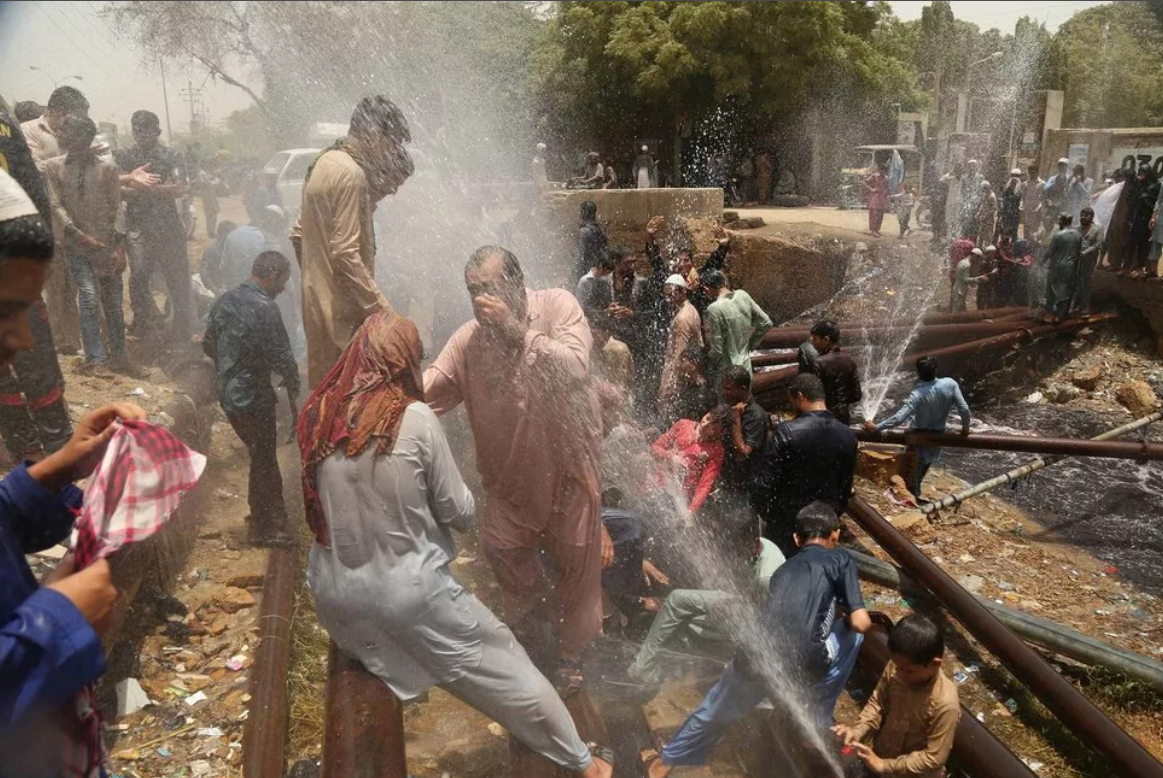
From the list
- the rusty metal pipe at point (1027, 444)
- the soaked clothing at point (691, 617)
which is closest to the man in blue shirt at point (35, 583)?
the soaked clothing at point (691, 617)

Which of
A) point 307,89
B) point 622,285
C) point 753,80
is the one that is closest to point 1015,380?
point 622,285

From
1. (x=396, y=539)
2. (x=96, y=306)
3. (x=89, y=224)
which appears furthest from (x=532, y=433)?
(x=89, y=224)

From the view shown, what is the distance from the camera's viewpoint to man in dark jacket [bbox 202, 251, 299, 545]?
189 inches

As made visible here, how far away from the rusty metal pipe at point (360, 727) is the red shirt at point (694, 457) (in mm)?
2398

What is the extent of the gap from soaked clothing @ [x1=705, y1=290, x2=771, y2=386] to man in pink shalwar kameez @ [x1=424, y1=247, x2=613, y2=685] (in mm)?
3140

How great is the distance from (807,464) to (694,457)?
30.7 inches

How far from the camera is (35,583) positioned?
5.55 ft

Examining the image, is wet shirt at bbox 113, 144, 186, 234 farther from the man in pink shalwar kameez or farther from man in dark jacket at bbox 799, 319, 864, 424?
man in dark jacket at bbox 799, 319, 864, 424

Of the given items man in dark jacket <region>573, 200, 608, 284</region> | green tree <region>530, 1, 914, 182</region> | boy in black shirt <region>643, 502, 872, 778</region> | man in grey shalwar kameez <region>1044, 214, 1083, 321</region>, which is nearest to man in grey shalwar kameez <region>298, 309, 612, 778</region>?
boy in black shirt <region>643, 502, 872, 778</region>

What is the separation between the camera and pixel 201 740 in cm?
357

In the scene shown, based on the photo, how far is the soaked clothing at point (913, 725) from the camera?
2949 mm

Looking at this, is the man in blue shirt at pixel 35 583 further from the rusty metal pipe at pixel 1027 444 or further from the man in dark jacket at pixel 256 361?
the rusty metal pipe at pixel 1027 444

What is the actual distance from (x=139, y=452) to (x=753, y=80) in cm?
2262

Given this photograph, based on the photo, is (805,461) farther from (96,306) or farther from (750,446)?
(96,306)
